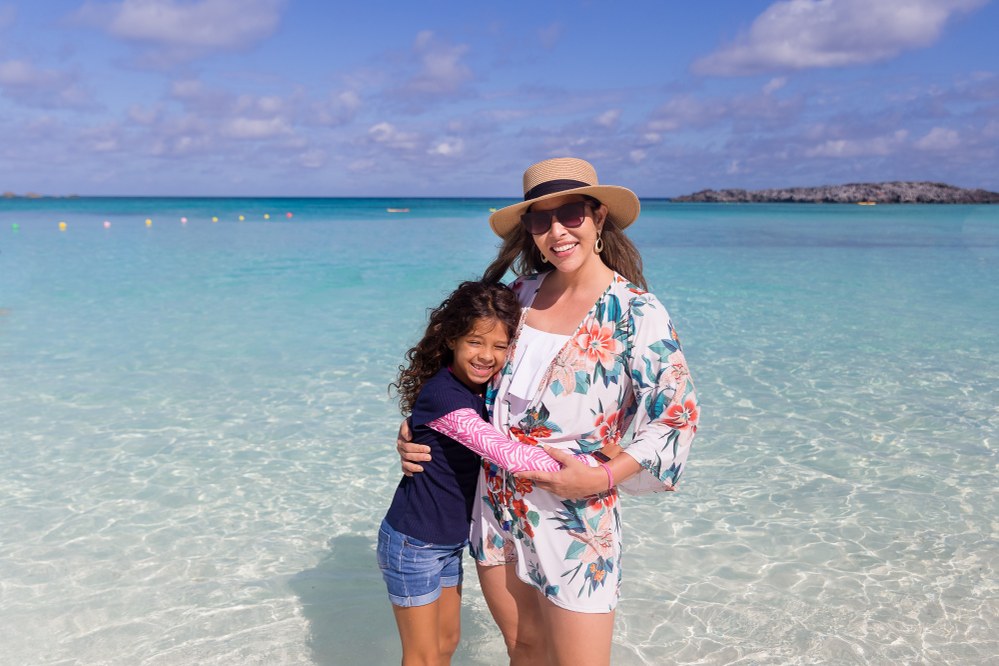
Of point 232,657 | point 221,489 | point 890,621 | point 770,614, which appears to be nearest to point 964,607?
point 890,621

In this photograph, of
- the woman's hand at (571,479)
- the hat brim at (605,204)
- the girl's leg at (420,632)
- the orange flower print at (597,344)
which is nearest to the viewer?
the woman's hand at (571,479)

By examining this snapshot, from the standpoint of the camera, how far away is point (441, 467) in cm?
255

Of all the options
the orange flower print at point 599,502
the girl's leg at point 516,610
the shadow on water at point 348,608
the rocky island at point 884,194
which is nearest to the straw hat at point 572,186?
the orange flower print at point 599,502

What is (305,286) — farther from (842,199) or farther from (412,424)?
(842,199)

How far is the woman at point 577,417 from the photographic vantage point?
2.27 meters

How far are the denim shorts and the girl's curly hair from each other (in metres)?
0.46

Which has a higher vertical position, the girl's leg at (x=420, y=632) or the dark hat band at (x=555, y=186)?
the dark hat band at (x=555, y=186)

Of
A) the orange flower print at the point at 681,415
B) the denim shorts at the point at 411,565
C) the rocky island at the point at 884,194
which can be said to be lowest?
the denim shorts at the point at 411,565

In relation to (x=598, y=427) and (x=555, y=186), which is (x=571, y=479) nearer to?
(x=598, y=427)

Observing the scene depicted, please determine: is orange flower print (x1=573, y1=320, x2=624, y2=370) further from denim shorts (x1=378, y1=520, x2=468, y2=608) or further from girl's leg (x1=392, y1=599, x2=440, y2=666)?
girl's leg (x1=392, y1=599, x2=440, y2=666)

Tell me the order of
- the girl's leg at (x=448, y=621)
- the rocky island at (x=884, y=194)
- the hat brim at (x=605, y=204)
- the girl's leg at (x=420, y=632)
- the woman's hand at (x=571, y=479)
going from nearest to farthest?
the woman's hand at (x=571, y=479) < the hat brim at (x=605, y=204) < the girl's leg at (x=420, y=632) < the girl's leg at (x=448, y=621) < the rocky island at (x=884, y=194)

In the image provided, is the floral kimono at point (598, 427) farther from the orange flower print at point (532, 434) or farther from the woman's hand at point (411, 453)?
the woman's hand at point (411, 453)

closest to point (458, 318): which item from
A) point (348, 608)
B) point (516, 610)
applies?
point (516, 610)

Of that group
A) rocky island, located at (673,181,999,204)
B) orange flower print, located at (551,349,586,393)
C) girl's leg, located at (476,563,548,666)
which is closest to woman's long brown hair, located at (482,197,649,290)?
orange flower print, located at (551,349,586,393)
